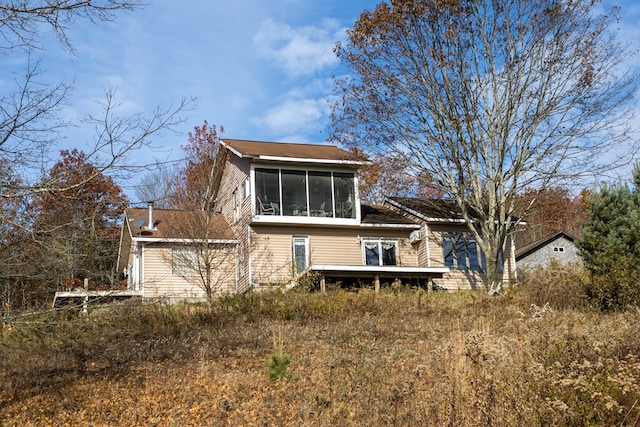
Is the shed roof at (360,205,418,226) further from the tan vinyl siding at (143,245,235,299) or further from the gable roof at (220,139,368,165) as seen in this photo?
the tan vinyl siding at (143,245,235,299)

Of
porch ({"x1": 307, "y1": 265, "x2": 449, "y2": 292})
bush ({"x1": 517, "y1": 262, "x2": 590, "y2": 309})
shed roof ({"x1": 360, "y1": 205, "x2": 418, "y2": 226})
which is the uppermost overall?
shed roof ({"x1": 360, "y1": 205, "x2": 418, "y2": 226})

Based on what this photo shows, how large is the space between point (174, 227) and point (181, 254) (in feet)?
3.09

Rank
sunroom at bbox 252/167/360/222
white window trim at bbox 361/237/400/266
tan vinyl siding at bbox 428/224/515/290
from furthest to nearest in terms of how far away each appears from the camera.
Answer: tan vinyl siding at bbox 428/224/515/290
white window trim at bbox 361/237/400/266
sunroom at bbox 252/167/360/222

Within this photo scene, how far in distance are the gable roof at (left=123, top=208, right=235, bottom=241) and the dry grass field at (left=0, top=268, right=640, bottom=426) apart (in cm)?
650

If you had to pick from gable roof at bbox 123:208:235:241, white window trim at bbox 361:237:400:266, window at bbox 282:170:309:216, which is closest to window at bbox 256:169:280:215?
window at bbox 282:170:309:216

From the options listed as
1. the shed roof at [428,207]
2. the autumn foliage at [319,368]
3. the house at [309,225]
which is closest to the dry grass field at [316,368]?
the autumn foliage at [319,368]

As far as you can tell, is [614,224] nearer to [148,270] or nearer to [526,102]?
[526,102]

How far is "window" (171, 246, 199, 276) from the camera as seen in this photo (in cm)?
2302

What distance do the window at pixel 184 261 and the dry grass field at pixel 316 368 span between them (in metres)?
6.80

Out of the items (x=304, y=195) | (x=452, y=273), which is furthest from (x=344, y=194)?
(x=452, y=273)

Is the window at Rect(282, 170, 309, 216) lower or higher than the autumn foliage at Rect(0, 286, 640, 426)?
higher

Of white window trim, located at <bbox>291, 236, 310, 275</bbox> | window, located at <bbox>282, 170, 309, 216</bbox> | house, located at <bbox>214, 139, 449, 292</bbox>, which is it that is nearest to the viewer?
house, located at <bbox>214, 139, 449, 292</bbox>

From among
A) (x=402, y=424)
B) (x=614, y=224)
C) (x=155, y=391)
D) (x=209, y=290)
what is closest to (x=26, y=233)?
(x=155, y=391)

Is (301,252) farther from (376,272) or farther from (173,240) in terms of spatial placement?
(173,240)
